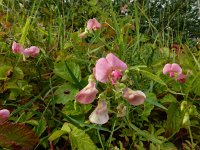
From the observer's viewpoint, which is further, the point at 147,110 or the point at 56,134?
the point at 147,110

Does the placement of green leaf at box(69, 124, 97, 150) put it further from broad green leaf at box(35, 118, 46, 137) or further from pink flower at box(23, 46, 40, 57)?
pink flower at box(23, 46, 40, 57)

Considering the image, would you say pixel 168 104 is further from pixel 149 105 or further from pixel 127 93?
pixel 127 93

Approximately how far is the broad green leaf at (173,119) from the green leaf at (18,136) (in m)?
0.36

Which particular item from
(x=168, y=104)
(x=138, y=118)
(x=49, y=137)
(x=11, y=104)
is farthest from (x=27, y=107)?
(x=168, y=104)

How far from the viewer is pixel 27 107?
3.81 feet

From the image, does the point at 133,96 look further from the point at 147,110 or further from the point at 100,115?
the point at 147,110

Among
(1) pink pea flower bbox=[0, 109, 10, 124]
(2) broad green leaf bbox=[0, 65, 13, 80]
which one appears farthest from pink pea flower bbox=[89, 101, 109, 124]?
(2) broad green leaf bbox=[0, 65, 13, 80]

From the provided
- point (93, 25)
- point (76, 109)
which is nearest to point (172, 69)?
point (76, 109)

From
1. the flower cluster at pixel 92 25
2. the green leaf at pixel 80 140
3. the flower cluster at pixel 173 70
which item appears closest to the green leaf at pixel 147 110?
the flower cluster at pixel 173 70

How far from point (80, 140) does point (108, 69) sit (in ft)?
0.67

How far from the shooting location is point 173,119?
1.15m

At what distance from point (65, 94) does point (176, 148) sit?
33 centimetres

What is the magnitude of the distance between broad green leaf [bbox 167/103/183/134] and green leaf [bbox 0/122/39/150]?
14.0 inches

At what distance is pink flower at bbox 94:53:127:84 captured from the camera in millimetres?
869
